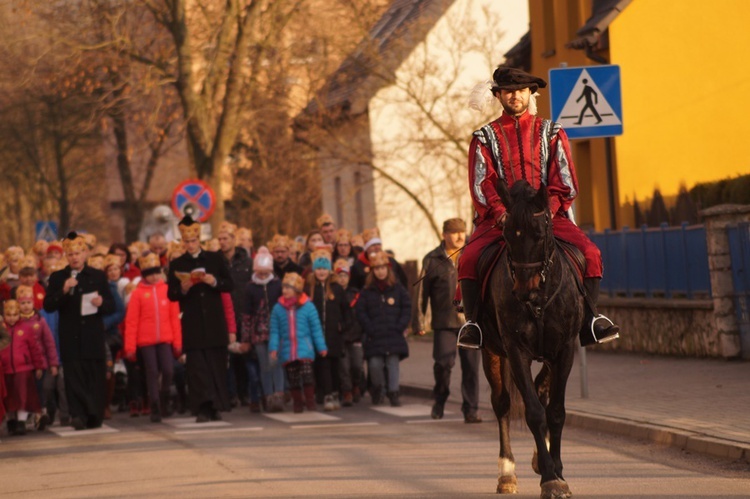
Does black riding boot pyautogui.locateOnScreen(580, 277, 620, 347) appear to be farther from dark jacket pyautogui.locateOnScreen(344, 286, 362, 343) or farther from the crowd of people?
dark jacket pyautogui.locateOnScreen(344, 286, 362, 343)

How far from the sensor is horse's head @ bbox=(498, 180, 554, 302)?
30.6ft

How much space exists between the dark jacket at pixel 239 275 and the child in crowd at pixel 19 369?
289 centimetres

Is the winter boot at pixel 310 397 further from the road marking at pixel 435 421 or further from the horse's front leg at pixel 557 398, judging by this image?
the horse's front leg at pixel 557 398

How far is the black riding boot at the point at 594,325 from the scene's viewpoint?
10078 mm

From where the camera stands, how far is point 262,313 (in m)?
19.5

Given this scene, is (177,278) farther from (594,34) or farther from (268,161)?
(268,161)

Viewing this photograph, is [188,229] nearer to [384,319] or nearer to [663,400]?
[384,319]

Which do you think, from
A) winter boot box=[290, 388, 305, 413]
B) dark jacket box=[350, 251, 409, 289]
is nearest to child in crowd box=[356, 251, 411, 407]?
winter boot box=[290, 388, 305, 413]

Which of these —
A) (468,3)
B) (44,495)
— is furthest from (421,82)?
(44,495)

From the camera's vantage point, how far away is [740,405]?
14.1m

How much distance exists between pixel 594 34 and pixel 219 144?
810 cm

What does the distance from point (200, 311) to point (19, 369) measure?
7.10 ft

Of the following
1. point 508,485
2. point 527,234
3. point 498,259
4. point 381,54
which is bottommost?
point 508,485

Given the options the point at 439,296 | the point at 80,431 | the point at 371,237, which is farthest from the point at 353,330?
the point at 80,431
